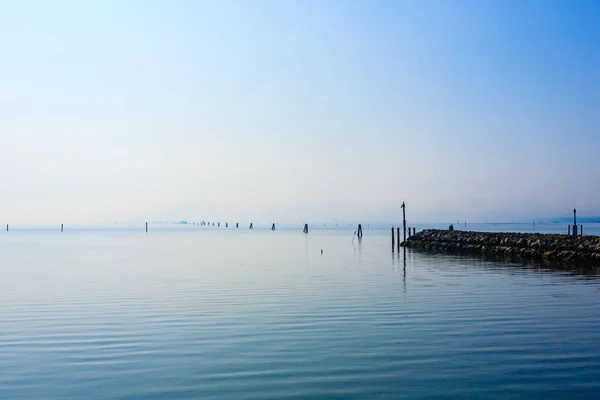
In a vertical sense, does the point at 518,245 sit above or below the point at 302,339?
above

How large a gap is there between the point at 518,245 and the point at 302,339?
44667mm

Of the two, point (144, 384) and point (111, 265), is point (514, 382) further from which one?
point (111, 265)

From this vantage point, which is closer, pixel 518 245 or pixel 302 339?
pixel 302 339

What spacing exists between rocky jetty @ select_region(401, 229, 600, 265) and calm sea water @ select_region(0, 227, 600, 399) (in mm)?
14636

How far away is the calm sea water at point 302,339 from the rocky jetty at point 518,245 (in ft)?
48.0

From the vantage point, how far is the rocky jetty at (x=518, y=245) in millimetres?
46438

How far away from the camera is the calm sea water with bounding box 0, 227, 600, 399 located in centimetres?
1169

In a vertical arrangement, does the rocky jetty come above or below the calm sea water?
above

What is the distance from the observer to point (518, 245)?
55.7m

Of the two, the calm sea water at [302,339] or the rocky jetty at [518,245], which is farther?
the rocky jetty at [518,245]

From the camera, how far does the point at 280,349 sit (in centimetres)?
1493

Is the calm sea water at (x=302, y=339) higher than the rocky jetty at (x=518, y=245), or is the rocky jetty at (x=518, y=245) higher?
the rocky jetty at (x=518, y=245)

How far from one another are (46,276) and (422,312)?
26.8 metres

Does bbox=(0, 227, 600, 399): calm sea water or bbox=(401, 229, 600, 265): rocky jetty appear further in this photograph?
bbox=(401, 229, 600, 265): rocky jetty
